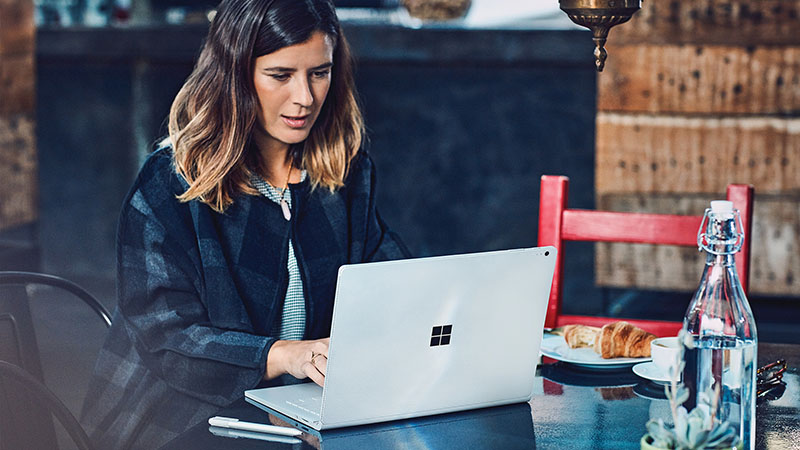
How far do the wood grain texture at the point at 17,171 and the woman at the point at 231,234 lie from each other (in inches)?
84.4

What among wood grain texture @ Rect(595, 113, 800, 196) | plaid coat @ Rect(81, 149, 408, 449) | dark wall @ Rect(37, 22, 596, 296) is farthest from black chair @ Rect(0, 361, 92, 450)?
dark wall @ Rect(37, 22, 596, 296)

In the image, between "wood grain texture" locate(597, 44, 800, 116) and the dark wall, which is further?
the dark wall

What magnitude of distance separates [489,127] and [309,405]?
295 centimetres

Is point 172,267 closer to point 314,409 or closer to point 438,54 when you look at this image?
point 314,409

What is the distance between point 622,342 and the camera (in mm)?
1610

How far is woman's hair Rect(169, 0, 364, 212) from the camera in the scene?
5.79 feet

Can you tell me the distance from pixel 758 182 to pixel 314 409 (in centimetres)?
230

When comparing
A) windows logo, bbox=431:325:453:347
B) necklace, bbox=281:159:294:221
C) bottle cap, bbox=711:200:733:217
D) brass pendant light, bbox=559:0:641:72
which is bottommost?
windows logo, bbox=431:325:453:347

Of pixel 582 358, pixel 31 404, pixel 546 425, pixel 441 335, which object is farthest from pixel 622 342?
pixel 31 404

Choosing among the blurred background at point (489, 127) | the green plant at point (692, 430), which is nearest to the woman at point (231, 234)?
the green plant at point (692, 430)

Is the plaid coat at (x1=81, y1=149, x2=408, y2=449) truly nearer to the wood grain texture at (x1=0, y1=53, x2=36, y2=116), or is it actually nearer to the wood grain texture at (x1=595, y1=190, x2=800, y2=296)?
the wood grain texture at (x1=595, y1=190, x2=800, y2=296)

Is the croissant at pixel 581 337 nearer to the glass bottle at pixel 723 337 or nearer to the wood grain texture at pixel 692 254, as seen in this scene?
the glass bottle at pixel 723 337

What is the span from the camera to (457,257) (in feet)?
4.17

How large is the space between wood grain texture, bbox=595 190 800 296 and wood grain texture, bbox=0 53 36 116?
2.10 metres
